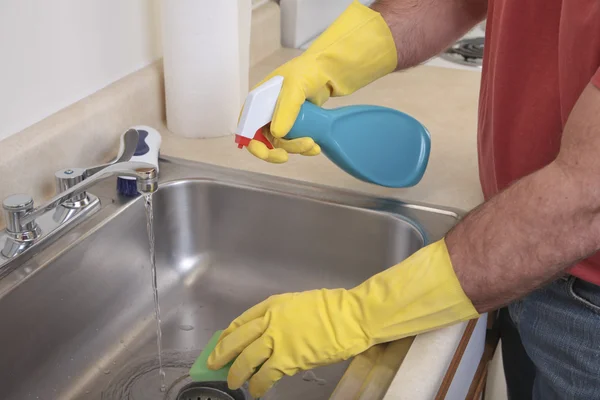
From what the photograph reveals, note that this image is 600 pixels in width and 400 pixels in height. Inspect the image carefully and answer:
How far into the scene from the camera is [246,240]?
116 cm

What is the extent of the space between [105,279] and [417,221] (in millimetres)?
430

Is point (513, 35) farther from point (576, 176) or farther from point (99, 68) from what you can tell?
point (99, 68)

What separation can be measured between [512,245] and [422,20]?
1.56 ft

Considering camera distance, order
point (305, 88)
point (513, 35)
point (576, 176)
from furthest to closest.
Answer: point (305, 88)
point (513, 35)
point (576, 176)

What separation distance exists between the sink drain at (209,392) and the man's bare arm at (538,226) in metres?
0.35

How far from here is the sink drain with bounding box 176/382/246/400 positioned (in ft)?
3.14

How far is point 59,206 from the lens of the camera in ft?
3.26

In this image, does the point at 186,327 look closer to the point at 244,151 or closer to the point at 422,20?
the point at 244,151

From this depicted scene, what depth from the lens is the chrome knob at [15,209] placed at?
880 millimetres

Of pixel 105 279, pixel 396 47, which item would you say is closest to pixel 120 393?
pixel 105 279

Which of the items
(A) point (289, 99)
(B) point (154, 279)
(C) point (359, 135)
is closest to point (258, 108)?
(A) point (289, 99)

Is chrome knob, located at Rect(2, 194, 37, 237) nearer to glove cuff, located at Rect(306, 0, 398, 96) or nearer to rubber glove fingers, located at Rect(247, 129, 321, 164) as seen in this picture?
rubber glove fingers, located at Rect(247, 129, 321, 164)

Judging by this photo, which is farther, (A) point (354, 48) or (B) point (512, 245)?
(A) point (354, 48)

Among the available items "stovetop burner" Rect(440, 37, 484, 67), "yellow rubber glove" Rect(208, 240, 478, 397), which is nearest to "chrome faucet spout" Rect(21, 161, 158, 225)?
"yellow rubber glove" Rect(208, 240, 478, 397)
